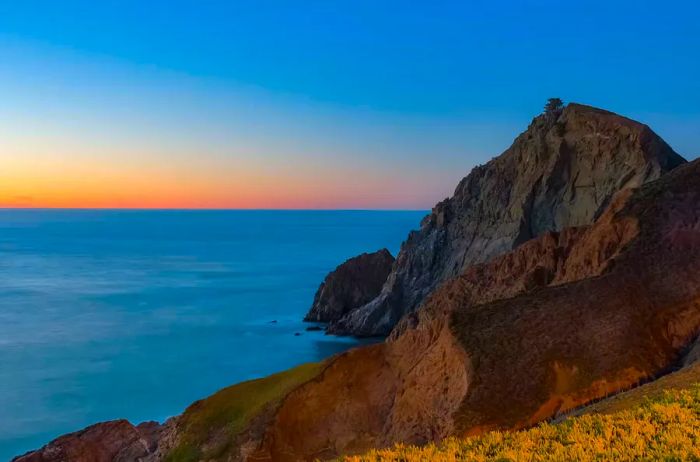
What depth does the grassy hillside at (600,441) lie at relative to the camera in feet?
39.2

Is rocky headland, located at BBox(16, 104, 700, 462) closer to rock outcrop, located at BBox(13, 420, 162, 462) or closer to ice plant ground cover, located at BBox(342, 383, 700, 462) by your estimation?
rock outcrop, located at BBox(13, 420, 162, 462)

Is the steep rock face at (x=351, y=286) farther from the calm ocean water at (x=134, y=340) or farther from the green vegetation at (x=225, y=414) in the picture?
the green vegetation at (x=225, y=414)

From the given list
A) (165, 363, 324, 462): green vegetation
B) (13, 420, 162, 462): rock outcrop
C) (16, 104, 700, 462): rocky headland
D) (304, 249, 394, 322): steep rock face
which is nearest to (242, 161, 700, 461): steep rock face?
(16, 104, 700, 462): rocky headland

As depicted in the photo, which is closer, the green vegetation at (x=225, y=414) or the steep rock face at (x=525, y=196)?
the green vegetation at (x=225, y=414)

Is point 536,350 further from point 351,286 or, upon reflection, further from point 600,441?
point 351,286

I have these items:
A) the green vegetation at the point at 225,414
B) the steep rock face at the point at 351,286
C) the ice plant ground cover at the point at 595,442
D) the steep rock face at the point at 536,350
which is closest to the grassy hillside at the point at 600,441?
the ice plant ground cover at the point at 595,442

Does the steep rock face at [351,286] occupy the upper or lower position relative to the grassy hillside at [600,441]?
lower

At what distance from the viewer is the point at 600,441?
1262cm

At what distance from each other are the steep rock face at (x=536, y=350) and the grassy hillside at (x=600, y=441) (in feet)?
21.8

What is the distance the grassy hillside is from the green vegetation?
16.6 meters

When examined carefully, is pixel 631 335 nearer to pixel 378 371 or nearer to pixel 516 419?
pixel 516 419

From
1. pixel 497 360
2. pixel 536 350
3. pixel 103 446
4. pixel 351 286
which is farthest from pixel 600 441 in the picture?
pixel 351 286

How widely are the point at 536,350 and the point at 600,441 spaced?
10987mm

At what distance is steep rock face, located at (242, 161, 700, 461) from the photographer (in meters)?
22.2
